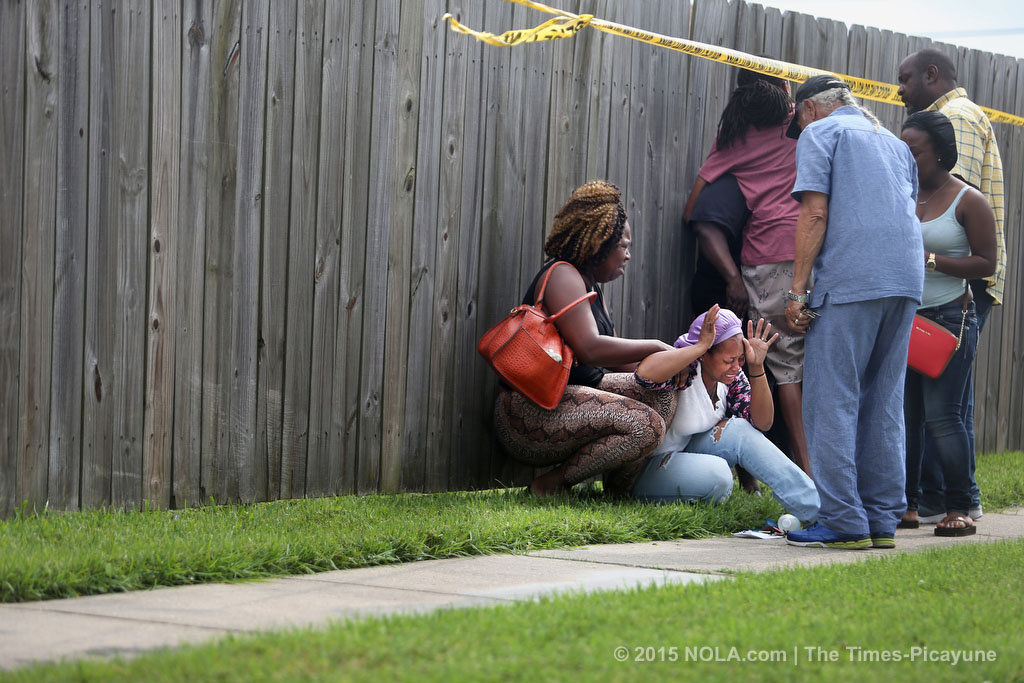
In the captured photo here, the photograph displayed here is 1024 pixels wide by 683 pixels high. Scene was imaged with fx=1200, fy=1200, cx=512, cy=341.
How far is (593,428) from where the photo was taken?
5473mm

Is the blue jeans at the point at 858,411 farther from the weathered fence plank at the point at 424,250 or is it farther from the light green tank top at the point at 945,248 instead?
the weathered fence plank at the point at 424,250

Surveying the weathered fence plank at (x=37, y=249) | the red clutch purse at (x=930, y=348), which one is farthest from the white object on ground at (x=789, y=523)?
the weathered fence plank at (x=37, y=249)

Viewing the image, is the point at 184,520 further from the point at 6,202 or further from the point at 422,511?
the point at 6,202

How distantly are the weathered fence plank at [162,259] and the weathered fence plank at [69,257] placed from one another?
279 millimetres

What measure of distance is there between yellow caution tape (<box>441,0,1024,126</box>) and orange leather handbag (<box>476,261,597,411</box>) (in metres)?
1.35

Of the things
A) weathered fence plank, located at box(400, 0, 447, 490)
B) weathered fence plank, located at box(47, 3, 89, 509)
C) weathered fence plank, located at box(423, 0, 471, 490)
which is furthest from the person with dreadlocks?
weathered fence plank, located at box(47, 3, 89, 509)

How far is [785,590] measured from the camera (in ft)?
12.0

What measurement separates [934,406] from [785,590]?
2.45 m

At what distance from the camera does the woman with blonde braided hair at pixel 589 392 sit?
18.0ft

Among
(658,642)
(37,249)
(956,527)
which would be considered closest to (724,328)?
(956,527)

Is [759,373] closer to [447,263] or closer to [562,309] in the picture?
[562,309]

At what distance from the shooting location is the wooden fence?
14.7 ft

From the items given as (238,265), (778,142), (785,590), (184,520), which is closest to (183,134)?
(238,265)

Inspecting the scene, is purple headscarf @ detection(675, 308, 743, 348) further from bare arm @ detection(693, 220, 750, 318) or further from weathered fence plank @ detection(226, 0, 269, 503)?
weathered fence plank @ detection(226, 0, 269, 503)
